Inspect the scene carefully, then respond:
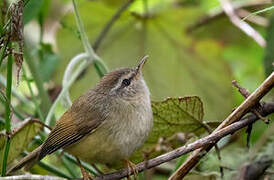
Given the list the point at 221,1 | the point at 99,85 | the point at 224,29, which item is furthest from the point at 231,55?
the point at 99,85

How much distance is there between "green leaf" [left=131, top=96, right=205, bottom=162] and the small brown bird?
63 mm

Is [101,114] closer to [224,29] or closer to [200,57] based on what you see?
[200,57]

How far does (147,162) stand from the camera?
2152 mm

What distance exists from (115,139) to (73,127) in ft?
0.93

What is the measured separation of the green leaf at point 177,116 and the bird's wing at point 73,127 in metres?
0.30

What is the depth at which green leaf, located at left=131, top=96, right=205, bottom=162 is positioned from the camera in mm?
2465

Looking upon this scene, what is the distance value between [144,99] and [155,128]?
0.23m

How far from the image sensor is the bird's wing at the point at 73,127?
2.70m

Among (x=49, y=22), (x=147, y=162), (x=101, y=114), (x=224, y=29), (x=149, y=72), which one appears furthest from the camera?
(x=49, y=22)

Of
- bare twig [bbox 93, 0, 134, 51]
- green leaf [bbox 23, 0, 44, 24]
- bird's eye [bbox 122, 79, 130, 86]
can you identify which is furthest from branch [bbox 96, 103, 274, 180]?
bare twig [bbox 93, 0, 134, 51]

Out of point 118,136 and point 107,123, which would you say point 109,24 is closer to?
point 107,123

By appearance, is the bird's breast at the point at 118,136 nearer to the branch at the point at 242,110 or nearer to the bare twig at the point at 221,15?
the branch at the point at 242,110

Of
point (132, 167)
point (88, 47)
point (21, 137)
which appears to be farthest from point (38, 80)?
point (132, 167)

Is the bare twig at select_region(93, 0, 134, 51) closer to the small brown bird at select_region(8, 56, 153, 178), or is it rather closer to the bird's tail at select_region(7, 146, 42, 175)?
the small brown bird at select_region(8, 56, 153, 178)
